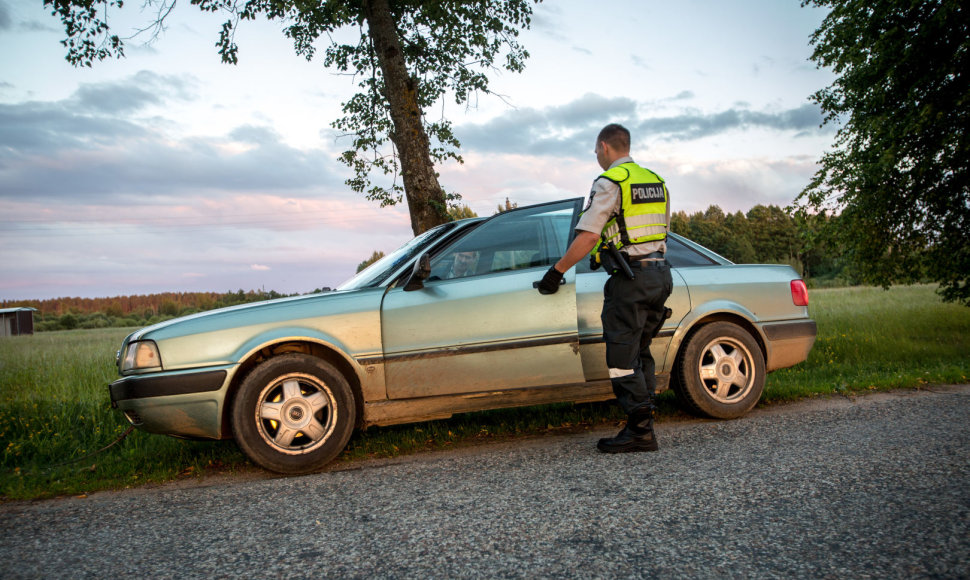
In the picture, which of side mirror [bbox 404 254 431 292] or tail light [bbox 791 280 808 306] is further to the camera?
tail light [bbox 791 280 808 306]

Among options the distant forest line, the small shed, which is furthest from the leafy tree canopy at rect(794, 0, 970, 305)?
the small shed

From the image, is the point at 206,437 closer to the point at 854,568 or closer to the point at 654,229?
the point at 654,229

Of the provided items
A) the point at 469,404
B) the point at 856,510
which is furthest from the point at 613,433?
the point at 856,510

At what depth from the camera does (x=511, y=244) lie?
4938 mm

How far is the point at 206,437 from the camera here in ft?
13.9

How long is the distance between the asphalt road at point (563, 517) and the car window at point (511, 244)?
1.28m

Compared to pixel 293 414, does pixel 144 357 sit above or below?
above

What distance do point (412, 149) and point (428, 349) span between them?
17.6 ft

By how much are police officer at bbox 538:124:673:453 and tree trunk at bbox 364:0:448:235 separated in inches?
197

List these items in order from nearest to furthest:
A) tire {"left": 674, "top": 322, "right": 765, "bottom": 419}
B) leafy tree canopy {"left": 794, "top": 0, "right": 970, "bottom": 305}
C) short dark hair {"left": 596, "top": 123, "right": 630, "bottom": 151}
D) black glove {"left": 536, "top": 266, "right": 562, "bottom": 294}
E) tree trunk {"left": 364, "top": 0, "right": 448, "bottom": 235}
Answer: black glove {"left": 536, "top": 266, "right": 562, "bottom": 294} < short dark hair {"left": 596, "top": 123, "right": 630, "bottom": 151} < tire {"left": 674, "top": 322, "right": 765, "bottom": 419} < tree trunk {"left": 364, "top": 0, "right": 448, "bottom": 235} < leafy tree canopy {"left": 794, "top": 0, "right": 970, "bottom": 305}

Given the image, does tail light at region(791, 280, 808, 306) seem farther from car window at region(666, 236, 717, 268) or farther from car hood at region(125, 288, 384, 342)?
car hood at region(125, 288, 384, 342)

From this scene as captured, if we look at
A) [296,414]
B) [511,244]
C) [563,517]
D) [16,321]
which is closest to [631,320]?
[511,244]

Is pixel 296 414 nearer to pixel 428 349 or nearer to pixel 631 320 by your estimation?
pixel 428 349

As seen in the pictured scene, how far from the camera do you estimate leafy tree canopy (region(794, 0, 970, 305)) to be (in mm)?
10391
